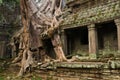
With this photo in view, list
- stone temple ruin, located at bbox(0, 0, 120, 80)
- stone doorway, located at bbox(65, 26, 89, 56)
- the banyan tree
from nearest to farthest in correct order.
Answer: stone temple ruin, located at bbox(0, 0, 120, 80), the banyan tree, stone doorway, located at bbox(65, 26, 89, 56)

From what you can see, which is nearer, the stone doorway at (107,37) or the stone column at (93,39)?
the stone column at (93,39)

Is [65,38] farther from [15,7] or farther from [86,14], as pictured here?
[15,7]

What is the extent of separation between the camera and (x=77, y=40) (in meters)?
14.5

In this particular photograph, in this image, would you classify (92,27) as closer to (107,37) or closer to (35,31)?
(107,37)

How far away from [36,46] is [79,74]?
13.0 feet

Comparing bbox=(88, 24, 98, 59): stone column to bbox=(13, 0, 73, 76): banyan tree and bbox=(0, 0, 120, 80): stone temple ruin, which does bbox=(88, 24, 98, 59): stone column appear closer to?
bbox=(0, 0, 120, 80): stone temple ruin

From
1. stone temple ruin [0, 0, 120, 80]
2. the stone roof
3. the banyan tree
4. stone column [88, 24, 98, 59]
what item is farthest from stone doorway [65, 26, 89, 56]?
the banyan tree

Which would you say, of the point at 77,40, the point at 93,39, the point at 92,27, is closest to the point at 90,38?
the point at 93,39

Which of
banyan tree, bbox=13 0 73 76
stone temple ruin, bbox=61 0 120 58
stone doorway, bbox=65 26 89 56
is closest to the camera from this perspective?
banyan tree, bbox=13 0 73 76

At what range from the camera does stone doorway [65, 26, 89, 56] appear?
14.0 metres

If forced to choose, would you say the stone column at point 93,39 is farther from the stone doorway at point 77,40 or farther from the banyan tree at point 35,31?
the banyan tree at point 35,31

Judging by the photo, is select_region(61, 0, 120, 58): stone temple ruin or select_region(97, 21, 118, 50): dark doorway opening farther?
select_region(97, 21, 118, 50): dark doorway opening

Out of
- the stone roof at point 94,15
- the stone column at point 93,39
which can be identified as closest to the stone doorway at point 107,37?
the stone column at point 93,39

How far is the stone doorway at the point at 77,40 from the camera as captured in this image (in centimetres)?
1402
